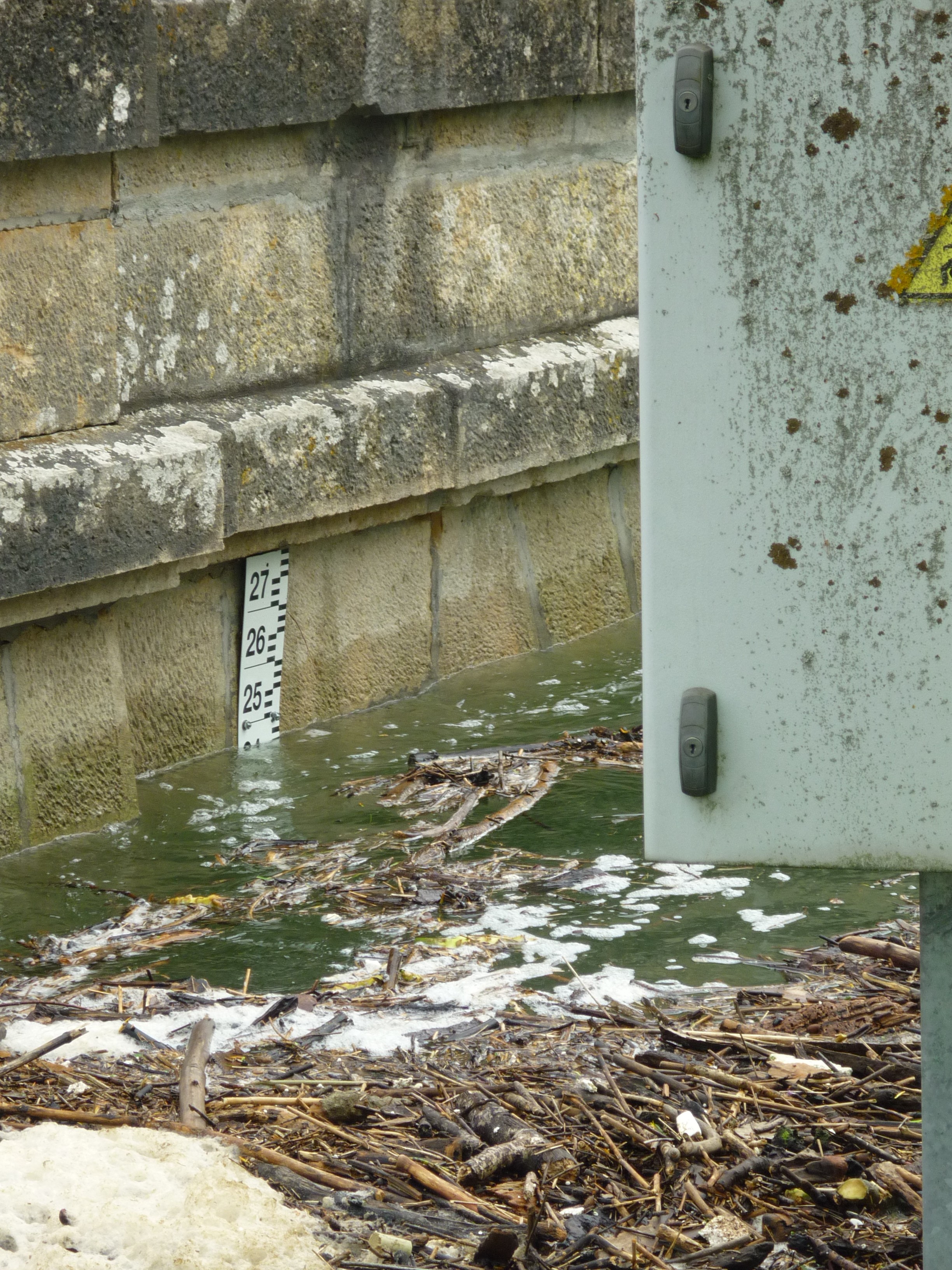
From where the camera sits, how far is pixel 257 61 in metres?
3.61

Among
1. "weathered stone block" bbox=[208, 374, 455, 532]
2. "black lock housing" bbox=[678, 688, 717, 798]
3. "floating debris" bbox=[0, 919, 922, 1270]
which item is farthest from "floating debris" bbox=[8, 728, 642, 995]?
"black lock housing" bbox=[678, 688, 717, 798]

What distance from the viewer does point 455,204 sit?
14.0ft

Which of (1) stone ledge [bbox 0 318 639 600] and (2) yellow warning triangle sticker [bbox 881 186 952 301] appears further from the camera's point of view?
(1) stone ledge [bbox 0 318 639 600]

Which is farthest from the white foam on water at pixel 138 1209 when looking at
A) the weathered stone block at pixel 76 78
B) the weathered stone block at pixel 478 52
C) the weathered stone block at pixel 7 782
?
the weathered stone block at pixel 478 52

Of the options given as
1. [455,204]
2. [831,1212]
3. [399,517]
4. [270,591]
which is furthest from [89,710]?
[831,1212]

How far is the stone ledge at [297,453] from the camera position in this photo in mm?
3215

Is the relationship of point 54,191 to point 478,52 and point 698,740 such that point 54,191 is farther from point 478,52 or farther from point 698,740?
point 698,740

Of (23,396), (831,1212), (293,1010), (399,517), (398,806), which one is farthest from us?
(399,517)

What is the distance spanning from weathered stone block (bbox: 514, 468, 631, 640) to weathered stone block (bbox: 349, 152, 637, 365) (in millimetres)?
460

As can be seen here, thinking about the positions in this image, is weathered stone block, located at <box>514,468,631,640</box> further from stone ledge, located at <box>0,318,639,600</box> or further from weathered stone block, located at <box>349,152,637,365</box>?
weathered stone block, located at <box>349,152,637,365</box>

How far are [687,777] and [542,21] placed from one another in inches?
130

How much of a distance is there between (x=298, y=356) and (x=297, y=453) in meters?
0.28

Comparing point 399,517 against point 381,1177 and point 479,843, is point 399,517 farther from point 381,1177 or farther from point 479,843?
point 381,1177

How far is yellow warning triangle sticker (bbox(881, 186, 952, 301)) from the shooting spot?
4.51 feet
